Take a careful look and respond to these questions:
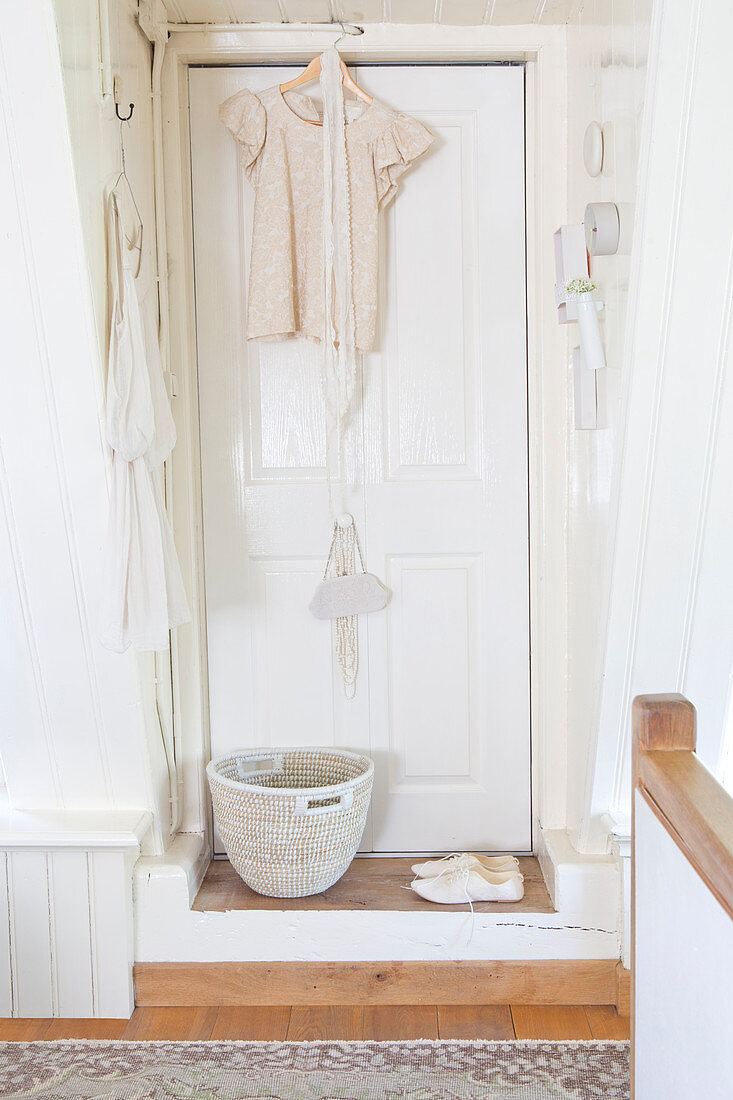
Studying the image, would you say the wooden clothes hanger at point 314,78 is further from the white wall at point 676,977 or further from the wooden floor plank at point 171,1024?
the wooden floor plank at point 171,1024

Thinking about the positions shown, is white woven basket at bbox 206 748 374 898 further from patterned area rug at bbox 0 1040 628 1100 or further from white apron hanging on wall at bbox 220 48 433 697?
white apron hanging on wall at bbox 220 48 433 697

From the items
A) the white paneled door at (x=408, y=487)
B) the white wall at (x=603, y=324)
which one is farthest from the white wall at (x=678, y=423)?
the white paneled door at (x=408, y=487)

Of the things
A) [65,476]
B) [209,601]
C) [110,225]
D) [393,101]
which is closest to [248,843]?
[209,601]

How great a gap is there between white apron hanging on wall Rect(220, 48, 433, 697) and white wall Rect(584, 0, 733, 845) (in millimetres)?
697

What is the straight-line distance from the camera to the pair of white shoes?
6.42 ft

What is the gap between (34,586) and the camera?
1756 mm

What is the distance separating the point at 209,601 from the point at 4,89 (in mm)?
1147

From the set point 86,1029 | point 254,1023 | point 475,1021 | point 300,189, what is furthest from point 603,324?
point 86,1029

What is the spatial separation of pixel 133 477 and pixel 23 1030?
43.5 inches

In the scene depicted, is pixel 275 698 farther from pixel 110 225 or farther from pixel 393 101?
pixel 393 101

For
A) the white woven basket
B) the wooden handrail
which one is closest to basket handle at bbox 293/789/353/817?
the white woven basket

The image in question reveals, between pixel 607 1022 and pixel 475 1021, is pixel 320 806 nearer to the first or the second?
pixel 475 1021

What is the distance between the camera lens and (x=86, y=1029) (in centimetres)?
185

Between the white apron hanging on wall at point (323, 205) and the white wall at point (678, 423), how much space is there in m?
0.70
